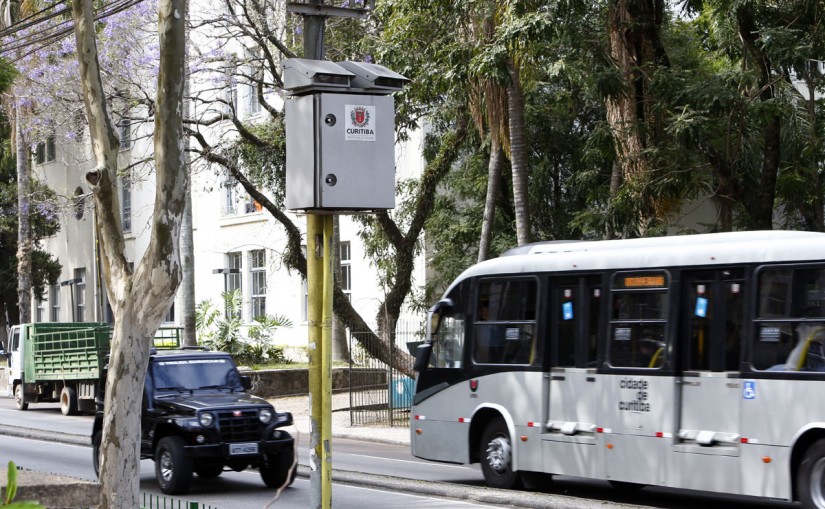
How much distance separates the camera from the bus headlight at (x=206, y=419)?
1441 cm

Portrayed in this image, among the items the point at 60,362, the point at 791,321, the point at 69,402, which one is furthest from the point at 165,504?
the point at 60,362

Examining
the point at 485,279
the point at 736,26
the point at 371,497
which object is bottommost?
the point at 371,497

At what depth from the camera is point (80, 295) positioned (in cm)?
5059

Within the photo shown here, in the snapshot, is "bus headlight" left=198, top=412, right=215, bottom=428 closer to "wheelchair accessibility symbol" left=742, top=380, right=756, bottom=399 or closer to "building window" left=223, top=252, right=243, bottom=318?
"wheelchair accessibility symbol" left=742, top=380, right=756, bottom=399

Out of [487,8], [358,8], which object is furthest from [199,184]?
[358,8]

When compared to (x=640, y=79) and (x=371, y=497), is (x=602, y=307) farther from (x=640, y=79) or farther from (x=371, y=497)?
(x=640, y=79)

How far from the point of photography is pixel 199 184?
1609 inches

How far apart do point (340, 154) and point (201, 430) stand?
27.5ft

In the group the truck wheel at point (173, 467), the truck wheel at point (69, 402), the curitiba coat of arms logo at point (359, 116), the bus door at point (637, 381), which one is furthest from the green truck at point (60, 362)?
the curitiba coat of arms logo at point (359, 116)

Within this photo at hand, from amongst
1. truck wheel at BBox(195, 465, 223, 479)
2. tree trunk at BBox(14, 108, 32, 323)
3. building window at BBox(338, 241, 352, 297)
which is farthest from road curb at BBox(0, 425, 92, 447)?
tree trunk at BBox(14, 108, 32, 323)

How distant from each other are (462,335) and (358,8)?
8127 millimetres

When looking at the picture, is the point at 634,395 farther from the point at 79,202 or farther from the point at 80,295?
the point at 80,295

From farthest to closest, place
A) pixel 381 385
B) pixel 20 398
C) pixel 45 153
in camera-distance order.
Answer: pixel 45 153 → pixel 20 398 → pixel 381 385

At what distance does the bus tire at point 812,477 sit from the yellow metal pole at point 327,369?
6497mm
